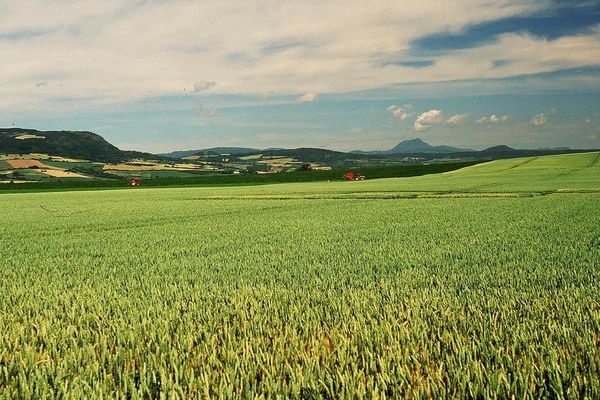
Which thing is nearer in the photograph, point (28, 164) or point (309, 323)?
point (309, 323)

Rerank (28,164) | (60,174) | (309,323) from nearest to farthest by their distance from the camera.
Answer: (309,323) < (60,174) < (28,164)

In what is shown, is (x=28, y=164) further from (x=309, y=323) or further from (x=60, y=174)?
(x=309, y=323)

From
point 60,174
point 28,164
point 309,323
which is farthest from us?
point 28,164

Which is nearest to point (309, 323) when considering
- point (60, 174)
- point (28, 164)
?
point (60, 174)

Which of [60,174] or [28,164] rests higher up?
[28,164]

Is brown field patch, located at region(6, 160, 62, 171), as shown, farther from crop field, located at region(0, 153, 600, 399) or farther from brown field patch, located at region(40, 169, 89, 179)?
crop field, located at region(0, 153, 600, 399)

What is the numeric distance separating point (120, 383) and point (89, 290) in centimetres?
387

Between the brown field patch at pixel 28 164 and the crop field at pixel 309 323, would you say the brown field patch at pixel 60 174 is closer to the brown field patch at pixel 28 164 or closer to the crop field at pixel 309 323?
the brown field patch at pixel 28 164

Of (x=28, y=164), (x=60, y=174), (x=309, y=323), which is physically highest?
(x=28, y=164)

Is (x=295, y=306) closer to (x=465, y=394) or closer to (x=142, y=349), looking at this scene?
(x=142, y=349)

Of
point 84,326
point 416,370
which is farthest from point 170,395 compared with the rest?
point 84,326

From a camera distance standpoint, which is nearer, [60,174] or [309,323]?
[309,323]

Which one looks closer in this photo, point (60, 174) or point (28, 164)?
point (60, 174)

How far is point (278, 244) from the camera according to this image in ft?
41.7
